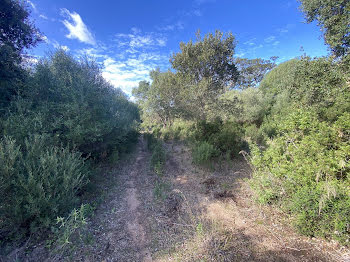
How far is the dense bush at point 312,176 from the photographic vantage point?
8.06 feet

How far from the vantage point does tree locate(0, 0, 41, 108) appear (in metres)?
5.01

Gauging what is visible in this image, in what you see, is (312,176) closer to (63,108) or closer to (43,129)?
(43,129)

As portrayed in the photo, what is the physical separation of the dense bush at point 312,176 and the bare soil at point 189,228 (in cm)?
42

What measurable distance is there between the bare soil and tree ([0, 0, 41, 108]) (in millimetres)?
5214

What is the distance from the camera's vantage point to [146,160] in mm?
8305

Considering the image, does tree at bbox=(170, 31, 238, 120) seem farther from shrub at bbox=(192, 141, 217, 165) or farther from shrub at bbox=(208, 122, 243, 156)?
shrub at bbox=(192, 141, 217, 165)

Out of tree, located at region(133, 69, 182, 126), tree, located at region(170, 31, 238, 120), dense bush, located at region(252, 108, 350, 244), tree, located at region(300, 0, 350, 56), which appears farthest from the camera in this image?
tree, located at region(133, 69, 182, 126)

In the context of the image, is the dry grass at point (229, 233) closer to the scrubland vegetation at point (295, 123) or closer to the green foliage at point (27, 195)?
the scrubland vegetation at point (295, 123)

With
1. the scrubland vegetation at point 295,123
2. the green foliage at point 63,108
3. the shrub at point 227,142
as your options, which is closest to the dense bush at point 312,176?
the scrubland vegetation at point 295,123

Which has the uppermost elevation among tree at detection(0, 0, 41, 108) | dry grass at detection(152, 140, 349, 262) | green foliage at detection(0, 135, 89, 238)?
tree at detection(0, 0, 41, 108)

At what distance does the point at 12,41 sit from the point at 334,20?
13.6 metres

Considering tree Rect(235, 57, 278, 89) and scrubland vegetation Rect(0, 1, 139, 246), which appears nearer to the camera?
scrubland vegetation Rect(0, 1, 139, 246)

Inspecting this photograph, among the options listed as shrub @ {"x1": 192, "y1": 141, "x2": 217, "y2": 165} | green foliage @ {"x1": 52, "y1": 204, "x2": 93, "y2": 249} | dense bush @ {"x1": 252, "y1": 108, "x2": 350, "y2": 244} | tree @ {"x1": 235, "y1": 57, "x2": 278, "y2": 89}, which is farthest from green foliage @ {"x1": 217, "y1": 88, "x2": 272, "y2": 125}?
tree @ {"x1": 235, "y1": 57, "x2": 278, "y2": 89}

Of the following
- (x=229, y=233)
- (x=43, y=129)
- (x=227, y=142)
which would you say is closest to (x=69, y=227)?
(x=43, y=129)
